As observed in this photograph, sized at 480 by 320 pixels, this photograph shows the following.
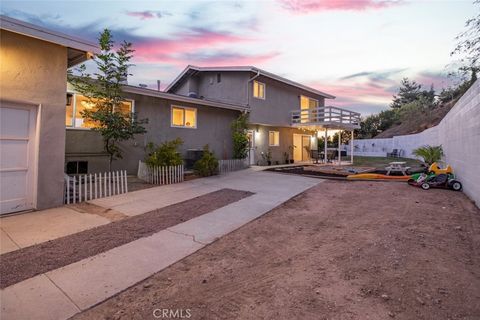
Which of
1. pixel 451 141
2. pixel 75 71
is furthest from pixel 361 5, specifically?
pixel 75 71

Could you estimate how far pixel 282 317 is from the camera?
2.36 m

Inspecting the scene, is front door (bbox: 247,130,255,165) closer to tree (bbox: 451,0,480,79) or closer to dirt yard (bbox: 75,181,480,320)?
tree (bbox: 451,0,480,79)

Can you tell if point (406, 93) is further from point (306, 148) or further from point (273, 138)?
point (273, 138)

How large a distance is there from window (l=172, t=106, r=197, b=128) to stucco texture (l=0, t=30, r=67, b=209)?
21.2ft

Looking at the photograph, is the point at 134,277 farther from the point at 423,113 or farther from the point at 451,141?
the point at 423,113

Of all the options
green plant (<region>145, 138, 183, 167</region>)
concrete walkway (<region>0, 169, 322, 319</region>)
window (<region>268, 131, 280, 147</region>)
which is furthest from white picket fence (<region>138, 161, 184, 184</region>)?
window (<region>268, 131, 280, 147</region>)

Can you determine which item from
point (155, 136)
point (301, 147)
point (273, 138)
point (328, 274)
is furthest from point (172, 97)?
point (301, 147)

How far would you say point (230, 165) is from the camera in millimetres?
12867

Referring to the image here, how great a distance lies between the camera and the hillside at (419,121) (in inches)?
1330

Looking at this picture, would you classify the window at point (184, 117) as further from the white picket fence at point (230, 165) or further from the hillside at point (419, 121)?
the hillside at point (419, 121)

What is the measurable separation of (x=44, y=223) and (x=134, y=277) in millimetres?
3267

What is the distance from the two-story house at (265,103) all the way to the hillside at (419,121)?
878 inches

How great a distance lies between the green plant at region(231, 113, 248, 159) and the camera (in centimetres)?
1393

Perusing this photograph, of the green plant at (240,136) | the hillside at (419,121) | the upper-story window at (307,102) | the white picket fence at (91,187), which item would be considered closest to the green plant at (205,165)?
the green plant at (240,136)
